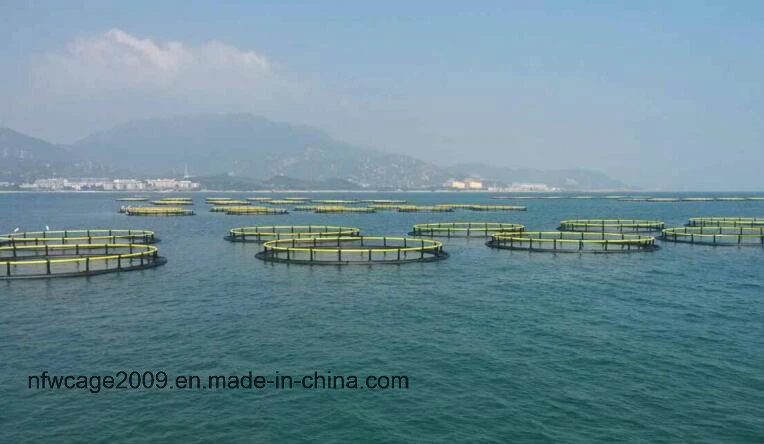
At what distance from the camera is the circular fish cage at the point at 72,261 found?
165ft

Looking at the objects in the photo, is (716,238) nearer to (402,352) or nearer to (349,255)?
(349,255)

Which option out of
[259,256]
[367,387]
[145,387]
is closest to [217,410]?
[145,387]

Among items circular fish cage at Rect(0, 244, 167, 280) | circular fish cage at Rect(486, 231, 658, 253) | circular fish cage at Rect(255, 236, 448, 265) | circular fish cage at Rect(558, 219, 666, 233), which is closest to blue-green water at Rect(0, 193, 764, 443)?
circular fish cage at Rect(0, 244, 167, 280)

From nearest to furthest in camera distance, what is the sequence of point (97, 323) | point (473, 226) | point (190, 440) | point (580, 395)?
1. point (190, 440)
2. point (580, 395)
3. point (97, 323)
4. point (473, 226)

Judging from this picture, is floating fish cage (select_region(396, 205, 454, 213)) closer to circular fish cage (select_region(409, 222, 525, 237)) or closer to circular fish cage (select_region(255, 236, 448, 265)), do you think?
circular fish cage (select_region(409, 222, 525, 237))

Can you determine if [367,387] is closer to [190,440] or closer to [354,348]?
[354,348]

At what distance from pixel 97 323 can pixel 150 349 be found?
7.11 metres

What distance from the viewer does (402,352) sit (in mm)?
30141

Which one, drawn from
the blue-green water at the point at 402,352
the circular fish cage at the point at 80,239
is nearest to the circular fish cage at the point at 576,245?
the blue-green water at the point at 402,352

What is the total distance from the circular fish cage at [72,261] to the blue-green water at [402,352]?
8.51 feet

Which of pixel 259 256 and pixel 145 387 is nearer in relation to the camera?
pixel 145 387

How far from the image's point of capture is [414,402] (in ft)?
77.9

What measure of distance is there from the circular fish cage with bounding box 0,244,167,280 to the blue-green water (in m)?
2.59

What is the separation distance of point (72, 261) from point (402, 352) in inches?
1363
